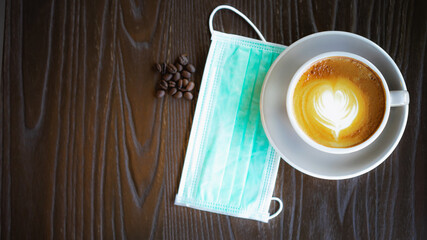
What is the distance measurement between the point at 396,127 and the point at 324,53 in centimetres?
24

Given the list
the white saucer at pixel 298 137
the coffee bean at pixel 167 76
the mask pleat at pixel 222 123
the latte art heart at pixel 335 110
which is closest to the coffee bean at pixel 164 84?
the coffee bean at pixel 167 76

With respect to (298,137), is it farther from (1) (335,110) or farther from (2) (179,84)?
(2) (179,84)

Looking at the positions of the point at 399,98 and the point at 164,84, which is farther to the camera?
the point at 164,84

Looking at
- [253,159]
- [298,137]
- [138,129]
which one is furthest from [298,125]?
[138,129]

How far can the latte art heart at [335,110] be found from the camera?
76 centimetres

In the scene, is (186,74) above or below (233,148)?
above

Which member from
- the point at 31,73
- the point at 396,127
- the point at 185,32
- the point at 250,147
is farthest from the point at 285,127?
the point at 31,73

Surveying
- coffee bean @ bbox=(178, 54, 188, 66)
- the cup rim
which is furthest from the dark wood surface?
the cup rim

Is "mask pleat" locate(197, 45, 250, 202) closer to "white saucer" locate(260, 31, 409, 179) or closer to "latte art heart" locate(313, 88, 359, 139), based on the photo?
"white saucer" locate(260, 31, 409, 179)

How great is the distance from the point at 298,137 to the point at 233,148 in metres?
0.18

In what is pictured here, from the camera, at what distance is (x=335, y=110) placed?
761mm

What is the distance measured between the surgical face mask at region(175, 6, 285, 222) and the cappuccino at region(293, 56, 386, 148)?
0.15 metres

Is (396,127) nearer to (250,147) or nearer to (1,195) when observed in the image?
(250,147)

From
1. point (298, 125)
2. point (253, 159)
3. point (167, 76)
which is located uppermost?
point (167, 76)
